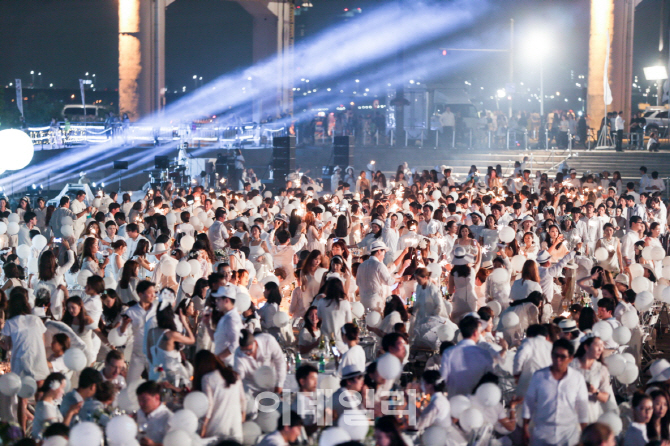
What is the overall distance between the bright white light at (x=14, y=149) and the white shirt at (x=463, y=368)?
51.4 feet

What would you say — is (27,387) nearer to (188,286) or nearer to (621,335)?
(188,286)

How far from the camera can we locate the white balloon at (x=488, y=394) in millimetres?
5684

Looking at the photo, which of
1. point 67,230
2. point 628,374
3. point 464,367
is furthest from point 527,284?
point 67,230

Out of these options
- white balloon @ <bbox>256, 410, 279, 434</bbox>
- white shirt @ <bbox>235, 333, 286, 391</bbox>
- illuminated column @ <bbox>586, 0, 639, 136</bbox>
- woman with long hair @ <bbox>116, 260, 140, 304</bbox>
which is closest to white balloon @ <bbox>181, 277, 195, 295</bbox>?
woman with long hair @ <bbox>116, 260, 140, 304</bbox>

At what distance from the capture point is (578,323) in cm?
780

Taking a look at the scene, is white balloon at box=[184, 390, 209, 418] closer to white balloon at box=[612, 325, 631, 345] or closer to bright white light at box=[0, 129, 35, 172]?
white balloon at box=[612, 325, 631, 345]

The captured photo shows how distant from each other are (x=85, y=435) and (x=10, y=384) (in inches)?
67.3

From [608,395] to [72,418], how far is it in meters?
3.72

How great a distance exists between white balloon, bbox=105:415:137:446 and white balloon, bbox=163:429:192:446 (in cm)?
20

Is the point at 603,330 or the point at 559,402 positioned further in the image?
the point at 603,330

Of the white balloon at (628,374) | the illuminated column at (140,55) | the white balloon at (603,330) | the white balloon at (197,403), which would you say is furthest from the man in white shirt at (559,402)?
the illuminated column at (140,55)

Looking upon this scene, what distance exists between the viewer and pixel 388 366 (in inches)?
232

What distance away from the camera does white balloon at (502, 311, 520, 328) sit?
7.69m

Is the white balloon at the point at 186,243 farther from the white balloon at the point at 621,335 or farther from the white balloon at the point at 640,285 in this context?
the white balloon at the point at 621,335
